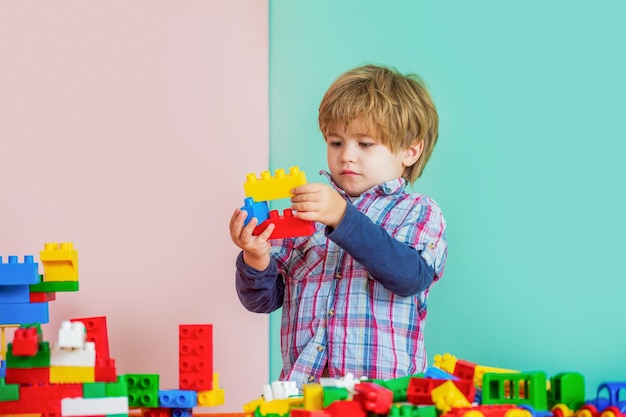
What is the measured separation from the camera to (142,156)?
1.71 metres

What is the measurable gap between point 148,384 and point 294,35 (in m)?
1.14

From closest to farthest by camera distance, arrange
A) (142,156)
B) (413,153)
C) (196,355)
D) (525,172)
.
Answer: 1. (196,355)
2. (413,153)
3. (525,172)
4. (142,156)

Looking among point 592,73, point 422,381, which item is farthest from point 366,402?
point 592,73

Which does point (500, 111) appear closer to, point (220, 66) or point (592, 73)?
point (592, 73)

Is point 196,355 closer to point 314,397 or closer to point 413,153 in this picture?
point 314,397

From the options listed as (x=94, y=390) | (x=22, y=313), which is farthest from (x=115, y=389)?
(x=22, y=313)

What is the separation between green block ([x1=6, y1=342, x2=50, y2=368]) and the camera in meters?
0.86

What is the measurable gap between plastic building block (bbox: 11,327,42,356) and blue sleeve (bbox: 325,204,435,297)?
15.3 inches

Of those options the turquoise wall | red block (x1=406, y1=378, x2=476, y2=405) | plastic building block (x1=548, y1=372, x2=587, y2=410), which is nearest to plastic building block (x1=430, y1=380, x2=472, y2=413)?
red block (x1=406, y1=378, x2=476, y2=405)

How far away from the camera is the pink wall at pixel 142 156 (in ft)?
4.98

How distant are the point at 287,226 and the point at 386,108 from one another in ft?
0.92

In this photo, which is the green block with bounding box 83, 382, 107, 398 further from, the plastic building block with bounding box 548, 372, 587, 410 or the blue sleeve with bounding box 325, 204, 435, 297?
the plastic building block with bounding box 548, 372, 587, 410

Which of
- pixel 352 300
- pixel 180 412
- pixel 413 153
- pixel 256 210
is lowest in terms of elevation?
pixel 180 412

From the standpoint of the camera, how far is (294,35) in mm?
1922
